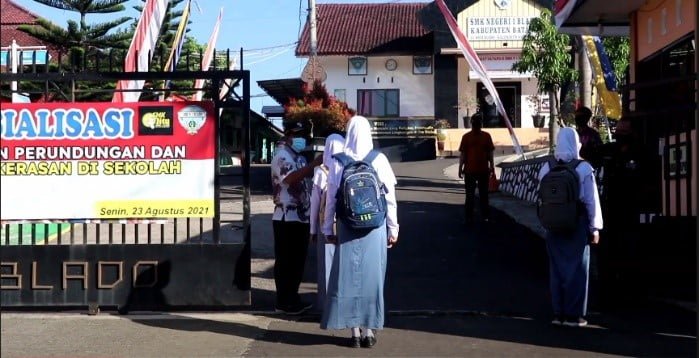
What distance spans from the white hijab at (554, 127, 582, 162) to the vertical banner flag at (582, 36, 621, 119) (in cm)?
784

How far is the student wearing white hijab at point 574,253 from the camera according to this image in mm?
7922

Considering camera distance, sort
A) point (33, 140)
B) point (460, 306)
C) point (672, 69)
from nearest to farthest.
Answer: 1. point (33, 140)
2. point (460, 306)
3. point (672, 69)

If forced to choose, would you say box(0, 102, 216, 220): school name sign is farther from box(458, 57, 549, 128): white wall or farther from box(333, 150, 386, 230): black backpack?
box(458, 57, 549, 128): white wall

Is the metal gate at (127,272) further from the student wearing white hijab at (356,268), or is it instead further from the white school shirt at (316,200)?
the student wearing white hijab at (356,268)

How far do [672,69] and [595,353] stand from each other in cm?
576

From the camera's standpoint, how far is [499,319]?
8.36 meters

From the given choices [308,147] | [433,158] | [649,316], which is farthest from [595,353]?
[433,158]

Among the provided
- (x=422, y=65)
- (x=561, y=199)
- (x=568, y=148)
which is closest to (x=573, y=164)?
(x=568, y=148)

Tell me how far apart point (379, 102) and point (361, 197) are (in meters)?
34.8

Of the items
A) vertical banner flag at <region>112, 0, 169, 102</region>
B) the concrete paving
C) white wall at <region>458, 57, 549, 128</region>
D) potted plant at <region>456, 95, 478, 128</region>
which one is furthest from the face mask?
white wall at <region>458, 57, 549, 128</region>

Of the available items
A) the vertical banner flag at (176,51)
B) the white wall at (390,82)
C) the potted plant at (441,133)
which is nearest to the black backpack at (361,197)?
the vertical banner flag at (176,51)

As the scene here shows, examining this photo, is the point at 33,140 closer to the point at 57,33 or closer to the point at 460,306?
the point at 460,306

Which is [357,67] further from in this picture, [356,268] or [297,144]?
[356,268]

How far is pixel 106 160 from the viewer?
329 inches
